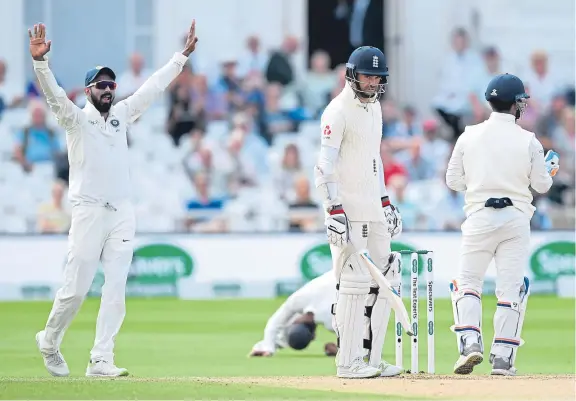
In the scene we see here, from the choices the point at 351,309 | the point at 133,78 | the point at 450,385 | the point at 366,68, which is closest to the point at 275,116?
the point at 133,78

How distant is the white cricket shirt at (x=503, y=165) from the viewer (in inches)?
340

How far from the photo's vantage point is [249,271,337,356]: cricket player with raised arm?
1009cm

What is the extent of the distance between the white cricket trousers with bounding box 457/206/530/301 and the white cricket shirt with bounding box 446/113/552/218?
3.0 inches

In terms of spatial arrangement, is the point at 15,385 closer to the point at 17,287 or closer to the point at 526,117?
the point at 17,287

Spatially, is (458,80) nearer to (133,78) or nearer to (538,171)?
(133,78)

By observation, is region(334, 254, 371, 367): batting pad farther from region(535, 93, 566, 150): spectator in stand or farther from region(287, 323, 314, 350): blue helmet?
region(535, 93, 566, 150): spectator in stand

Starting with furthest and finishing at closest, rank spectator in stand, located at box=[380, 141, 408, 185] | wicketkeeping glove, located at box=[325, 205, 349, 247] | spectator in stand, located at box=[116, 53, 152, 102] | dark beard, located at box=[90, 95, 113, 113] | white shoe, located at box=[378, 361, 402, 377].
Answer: spectator in stand, located at box=[116, 53, 152, 102], spectator in stand, located at box=[380, 141, 408, 185], dark beard, located at box=[90, 95, 113, 113], white shoe, located at box=[378, 361, 402, 377], wicketkeeping glove, located at box=[325, 205, 349, 247]

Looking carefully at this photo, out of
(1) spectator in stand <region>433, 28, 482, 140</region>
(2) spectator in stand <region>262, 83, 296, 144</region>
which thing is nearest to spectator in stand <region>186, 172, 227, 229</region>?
(2) spectator in stand <region>262, 83, 296, 144</region>

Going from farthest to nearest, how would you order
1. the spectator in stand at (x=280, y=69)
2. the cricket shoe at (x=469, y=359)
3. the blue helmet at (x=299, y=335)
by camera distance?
the spectator in stand at (x=280, y=69) < the blue helmet at (x=299, y=335) < the cricket shoe at (x=469, y=359)

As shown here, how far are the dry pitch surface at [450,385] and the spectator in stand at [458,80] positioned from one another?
35.2ft

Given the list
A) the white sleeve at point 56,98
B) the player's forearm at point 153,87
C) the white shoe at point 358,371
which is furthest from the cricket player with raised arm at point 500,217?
the white sleeve at point 56,98

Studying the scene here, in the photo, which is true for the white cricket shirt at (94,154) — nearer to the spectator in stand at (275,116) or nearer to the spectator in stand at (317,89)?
the spectator in stand at (275,116)

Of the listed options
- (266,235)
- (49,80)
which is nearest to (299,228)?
(266,235)

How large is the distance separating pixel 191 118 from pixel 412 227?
335cm
